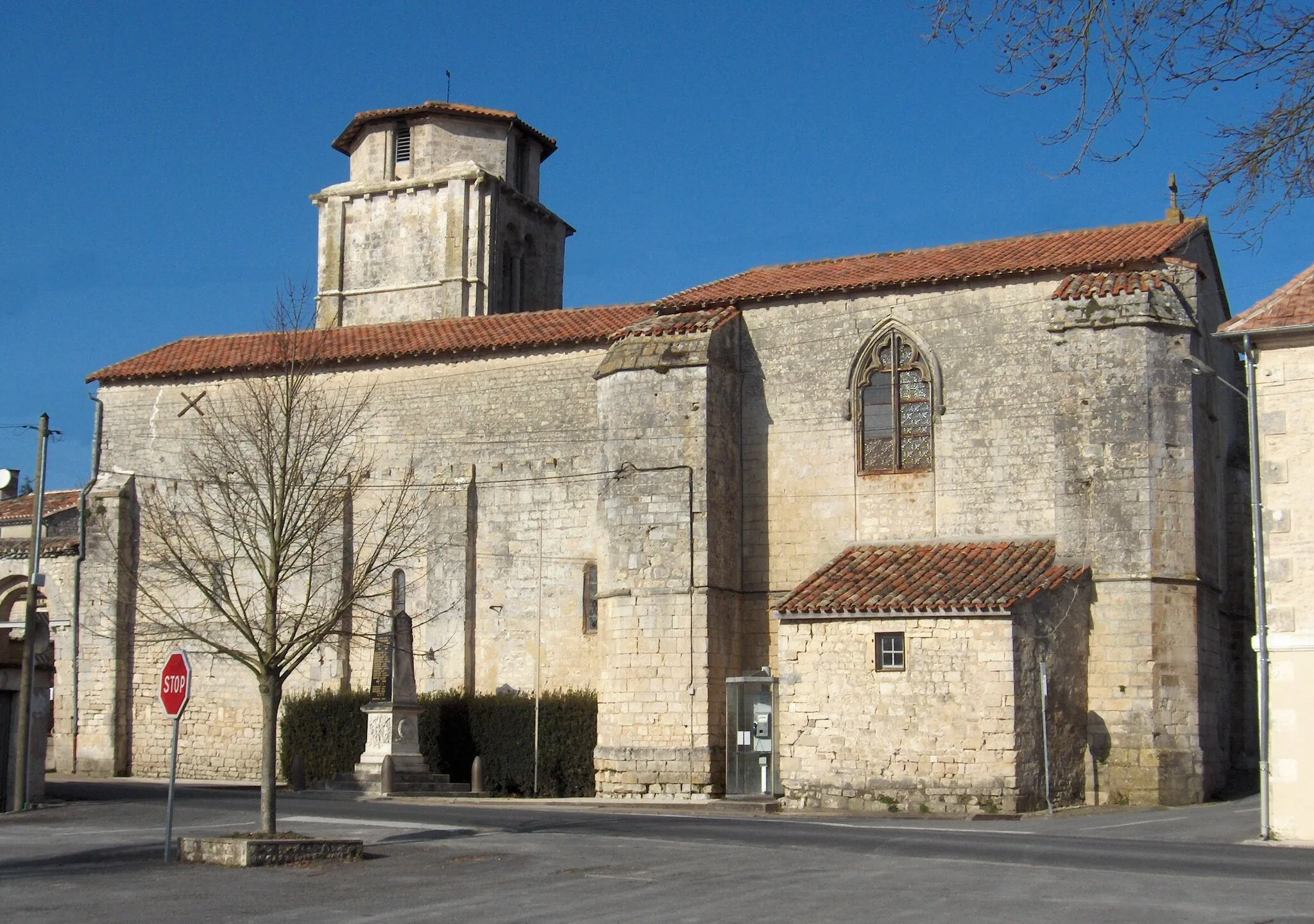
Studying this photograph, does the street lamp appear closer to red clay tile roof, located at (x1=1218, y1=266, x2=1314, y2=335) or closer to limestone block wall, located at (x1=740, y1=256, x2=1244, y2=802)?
red clay tile roof, located at (x1=1218, y1=266, x2=1314, y2=335)

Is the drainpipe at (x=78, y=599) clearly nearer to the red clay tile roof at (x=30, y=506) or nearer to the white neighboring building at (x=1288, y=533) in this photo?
the red clay tile roof at (x=30, y=506)

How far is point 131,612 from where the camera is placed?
3072cm

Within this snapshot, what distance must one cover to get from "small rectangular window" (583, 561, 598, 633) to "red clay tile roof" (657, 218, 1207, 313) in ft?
15.8

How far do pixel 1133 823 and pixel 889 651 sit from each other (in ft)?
13.7

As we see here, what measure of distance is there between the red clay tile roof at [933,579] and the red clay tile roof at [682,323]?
14.8ft

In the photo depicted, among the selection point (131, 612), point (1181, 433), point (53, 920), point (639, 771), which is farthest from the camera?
point (131, 612)

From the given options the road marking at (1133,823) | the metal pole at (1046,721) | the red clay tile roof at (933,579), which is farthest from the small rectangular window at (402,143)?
the road marking at (1133,823)

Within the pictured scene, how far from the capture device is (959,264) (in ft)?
80.9

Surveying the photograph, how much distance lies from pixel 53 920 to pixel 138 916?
1.92ft

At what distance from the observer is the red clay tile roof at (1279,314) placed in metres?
17.2

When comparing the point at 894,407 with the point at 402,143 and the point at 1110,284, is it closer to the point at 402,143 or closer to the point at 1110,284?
the point at 1110,284

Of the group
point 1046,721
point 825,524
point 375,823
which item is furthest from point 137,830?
point 1046,721

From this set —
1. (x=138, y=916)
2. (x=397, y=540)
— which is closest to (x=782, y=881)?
(x=138, y=916)

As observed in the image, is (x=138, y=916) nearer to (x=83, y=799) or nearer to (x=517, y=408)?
(x=83, y=799)
